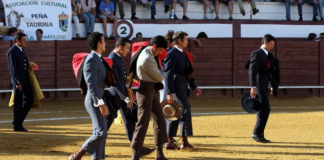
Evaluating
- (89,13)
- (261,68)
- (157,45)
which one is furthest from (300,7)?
(157,45)

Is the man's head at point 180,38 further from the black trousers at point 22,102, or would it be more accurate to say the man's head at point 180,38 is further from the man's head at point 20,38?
the black trousers at point 22,102

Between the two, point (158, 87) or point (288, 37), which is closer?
point (158, 87)

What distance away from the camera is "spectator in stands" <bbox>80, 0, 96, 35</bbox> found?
17.7 meters

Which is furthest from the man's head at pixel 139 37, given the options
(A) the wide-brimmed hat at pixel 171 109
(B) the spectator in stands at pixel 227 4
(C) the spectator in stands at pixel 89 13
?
(A) the wide-brimmed hat at pixel 171 109

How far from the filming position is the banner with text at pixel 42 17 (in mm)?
16672

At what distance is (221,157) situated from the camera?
809 centimetres

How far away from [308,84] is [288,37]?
5.17ft

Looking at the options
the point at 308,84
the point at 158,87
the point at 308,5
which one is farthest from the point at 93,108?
the point at 308,5

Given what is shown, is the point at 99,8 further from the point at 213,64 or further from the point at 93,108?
the point at 93,108

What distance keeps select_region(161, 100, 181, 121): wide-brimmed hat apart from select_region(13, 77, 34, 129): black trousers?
317 centimetres

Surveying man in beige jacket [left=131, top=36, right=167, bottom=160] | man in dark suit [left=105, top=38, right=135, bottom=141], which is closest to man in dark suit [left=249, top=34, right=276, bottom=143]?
man in dark suit [left=105, top=38, right=135, bottom=141]

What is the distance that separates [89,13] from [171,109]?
31.6ft

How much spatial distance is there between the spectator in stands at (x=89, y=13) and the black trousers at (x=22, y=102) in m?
6.75

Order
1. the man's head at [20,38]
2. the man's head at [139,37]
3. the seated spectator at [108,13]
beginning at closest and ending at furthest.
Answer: the man's head at [20,38]
the man's head at [139,37]
the seated spectator at [108,13]
